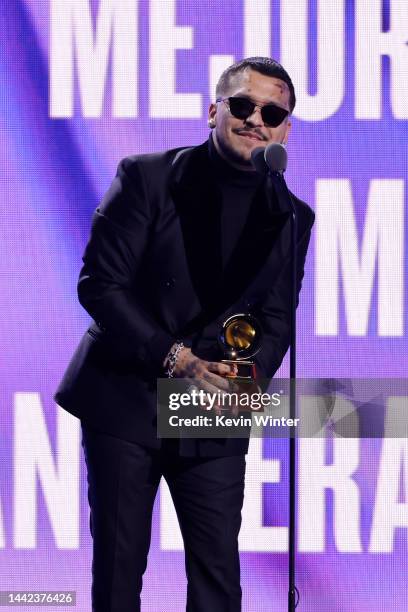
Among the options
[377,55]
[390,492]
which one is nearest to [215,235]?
[377,55]

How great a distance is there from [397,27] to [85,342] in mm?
1511

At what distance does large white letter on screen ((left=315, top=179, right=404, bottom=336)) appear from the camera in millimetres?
3436

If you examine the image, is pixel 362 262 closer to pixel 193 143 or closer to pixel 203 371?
pixel 193 143

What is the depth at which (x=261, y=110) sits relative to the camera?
2.49 meters

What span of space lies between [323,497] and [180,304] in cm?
123

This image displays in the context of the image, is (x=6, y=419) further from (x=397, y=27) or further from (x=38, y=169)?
(x=397, y=27)

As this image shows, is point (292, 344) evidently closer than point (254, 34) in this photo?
Yes

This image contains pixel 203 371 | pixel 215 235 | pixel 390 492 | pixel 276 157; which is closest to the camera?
pixel 276 157

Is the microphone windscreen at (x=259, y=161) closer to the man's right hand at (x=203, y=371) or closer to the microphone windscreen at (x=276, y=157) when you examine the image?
the microphone windscreen at (x=276, y=157)

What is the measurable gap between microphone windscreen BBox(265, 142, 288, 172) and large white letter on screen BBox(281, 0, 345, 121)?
3.85 feet

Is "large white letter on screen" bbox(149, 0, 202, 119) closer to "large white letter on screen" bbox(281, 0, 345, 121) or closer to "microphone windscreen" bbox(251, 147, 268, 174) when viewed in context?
"large white letter on screen" bbox(281, 0, 345, 121)

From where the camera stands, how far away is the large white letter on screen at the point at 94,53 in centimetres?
338

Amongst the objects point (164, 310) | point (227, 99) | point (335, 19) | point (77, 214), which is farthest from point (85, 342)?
point (335, 19)

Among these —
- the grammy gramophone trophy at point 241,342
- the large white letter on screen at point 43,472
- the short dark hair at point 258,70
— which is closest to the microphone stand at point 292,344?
the grammy gramophone trophy at point 241,342
